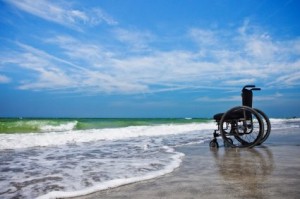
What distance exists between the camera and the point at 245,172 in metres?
5.31

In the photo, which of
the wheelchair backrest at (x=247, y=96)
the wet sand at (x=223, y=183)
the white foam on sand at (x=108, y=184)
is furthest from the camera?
the wheelchair backrest at (x=247, y=96)

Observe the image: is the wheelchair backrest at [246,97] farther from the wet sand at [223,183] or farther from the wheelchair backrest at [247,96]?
the wet sand at [223,183]

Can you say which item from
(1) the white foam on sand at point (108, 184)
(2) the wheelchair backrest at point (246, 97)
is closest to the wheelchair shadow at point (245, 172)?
(1) the white foam on sand at point (108, 184)

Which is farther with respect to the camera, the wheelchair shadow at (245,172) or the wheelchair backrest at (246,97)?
the wheelchair backrest at (246,97)

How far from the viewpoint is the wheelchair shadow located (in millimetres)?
3971

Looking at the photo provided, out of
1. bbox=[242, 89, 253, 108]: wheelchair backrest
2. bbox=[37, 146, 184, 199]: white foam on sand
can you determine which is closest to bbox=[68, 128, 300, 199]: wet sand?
bbox=[37, 146, 184, 199]: white foam on sand

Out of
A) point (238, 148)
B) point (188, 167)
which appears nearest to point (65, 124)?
point (238, 148)

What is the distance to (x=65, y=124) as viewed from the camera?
36.4 metres

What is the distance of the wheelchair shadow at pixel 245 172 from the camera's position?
397 cm

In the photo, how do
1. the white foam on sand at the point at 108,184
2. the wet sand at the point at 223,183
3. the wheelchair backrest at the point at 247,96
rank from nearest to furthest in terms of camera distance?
the wet sand at the point at 223,183 < the white foam on sand at the point at 108,184 < the wheelchair backrest at the point at 247,96

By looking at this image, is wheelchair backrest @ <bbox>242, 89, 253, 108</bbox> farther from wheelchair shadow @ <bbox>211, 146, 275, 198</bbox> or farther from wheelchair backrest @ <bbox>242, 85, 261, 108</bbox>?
wheelchair shadow @ <bbox>211, 146, 275, 198</bbox>

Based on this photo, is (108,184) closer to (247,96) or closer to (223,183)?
(223,183)

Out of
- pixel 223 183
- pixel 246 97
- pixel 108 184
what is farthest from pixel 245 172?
pixel 246 97

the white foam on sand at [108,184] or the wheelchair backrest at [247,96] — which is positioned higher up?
the wheelchair backrest at [247,96]
